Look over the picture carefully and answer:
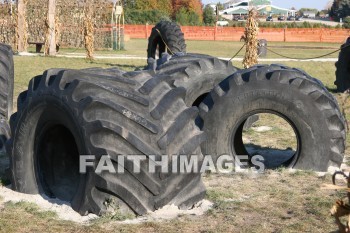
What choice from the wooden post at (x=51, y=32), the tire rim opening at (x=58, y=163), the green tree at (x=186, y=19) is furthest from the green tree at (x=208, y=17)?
the tire rim opening at (x=58, y=163)

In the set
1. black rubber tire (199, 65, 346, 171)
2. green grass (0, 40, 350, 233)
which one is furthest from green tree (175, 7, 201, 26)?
green grass (0, 40, 350, 233)

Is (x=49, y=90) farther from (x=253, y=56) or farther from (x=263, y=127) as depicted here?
(x=253, y=56)

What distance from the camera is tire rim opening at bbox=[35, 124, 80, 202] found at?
5.16m

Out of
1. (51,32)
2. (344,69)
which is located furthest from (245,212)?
(51,32)

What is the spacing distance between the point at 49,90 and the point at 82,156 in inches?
24.2

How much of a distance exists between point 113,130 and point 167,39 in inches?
604

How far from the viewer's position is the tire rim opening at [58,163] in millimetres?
5156

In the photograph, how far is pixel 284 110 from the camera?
648 cm

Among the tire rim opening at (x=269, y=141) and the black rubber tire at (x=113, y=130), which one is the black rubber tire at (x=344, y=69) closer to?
the tire rim opening at (x=269, y=141)

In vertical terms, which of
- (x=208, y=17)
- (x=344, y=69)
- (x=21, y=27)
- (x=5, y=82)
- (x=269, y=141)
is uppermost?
(x=208, y=17)

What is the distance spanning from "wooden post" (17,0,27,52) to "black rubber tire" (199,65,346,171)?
23035 millimetres

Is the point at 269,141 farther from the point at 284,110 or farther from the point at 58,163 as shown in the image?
the point at 58,163

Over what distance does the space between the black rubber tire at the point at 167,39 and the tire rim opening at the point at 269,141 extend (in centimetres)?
898

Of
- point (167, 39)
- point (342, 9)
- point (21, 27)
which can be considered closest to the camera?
point (167, 39)
